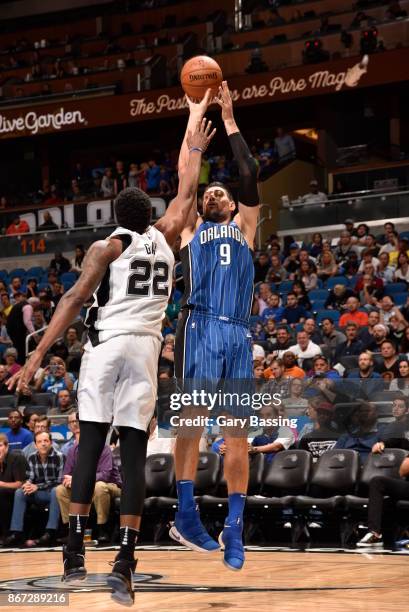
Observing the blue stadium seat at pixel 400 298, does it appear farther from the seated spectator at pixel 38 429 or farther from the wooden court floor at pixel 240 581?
the wooden court floor at pixel 240 581

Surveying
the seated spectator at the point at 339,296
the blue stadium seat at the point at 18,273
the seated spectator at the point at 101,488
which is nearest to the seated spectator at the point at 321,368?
the seated spectator at the point at 101,488

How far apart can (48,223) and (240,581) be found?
1635 cm

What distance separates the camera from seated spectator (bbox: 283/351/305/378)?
12.5 m

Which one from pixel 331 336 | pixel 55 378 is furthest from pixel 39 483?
pixel 331 336

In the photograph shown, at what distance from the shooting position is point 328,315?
49.4ft

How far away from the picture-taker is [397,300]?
49.4 feet

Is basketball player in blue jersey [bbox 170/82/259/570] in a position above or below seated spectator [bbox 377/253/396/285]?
below

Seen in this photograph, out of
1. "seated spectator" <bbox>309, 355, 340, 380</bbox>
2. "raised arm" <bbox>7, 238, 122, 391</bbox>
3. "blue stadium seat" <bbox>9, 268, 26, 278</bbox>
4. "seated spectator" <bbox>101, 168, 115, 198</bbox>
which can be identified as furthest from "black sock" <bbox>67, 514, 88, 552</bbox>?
"seated spectator" <bbox>101, 168, 115, 198</bbox>

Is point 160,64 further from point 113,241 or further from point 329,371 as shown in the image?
point 113,241

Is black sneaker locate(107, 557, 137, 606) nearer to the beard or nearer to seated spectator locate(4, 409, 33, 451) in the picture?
the beard

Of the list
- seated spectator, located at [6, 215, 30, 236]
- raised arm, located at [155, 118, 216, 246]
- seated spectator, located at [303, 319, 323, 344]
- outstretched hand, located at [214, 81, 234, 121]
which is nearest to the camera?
raised arm, located at [155, 118, 216, 246]

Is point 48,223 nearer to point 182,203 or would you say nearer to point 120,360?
point 182,203

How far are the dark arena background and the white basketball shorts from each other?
115 centimetres

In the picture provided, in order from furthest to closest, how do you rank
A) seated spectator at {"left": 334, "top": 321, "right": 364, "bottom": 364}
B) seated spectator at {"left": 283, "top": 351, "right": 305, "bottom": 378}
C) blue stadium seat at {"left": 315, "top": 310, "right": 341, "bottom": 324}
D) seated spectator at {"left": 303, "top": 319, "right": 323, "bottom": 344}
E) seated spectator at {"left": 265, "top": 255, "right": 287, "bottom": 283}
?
1. seated spectator at {"left": 265, "top": 255, "right": 287, "bottom": 283}
2. blue stadium seat at {"left": 315, "top": 310, "right": 341, "bottom": 324}
3. seated spectator at {"left": 303, "top": 319, "right": 323, "bottom": 344}
4. seated spectator at {"left": 334, "top": 321, "right": 364, "bottom": 364}
5. seated spectator at {"left": 283, "top": 351, "right": 305, "bottom": 378}
